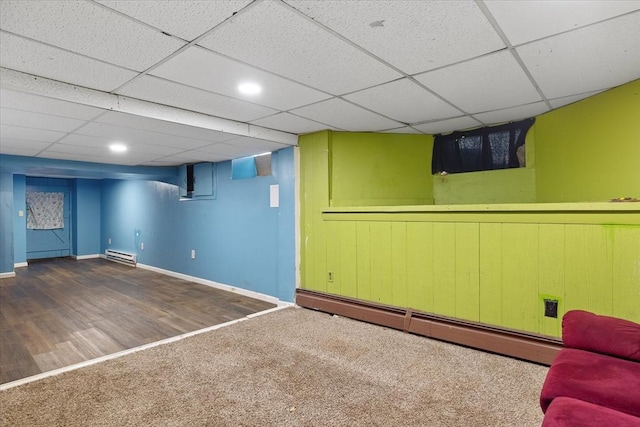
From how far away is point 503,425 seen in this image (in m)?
1.80

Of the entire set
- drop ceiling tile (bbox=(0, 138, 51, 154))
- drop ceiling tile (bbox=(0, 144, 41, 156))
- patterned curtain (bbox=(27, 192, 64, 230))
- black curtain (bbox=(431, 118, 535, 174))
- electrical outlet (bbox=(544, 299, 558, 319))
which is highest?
drop ceiling tile (bbox=(0, 144, 41, 156))

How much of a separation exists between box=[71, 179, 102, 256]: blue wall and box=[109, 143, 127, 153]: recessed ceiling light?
578 cm

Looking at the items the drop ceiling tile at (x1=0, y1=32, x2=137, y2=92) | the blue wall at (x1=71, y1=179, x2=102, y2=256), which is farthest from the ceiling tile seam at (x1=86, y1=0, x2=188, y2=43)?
the blue wall at (x1=71, y1=179, x2=102, y2=256)

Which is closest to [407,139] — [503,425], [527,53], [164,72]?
[527,53]

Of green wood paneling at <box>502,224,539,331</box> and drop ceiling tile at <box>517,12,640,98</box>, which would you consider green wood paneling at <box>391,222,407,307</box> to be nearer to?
green wood paneling at <box>502,224,539,331</box>

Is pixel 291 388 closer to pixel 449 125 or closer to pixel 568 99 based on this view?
pixel 449 125

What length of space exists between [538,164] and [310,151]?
242 centimetres

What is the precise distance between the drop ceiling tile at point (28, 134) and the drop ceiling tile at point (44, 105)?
2.62 ft

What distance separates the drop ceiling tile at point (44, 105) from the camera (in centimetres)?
240

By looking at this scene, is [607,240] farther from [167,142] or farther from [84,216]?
[84,216]

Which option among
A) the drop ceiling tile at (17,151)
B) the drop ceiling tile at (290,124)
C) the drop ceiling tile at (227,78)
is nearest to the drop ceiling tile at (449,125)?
Result: the drop ceiling tile at (290,124)

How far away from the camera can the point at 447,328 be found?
296cm

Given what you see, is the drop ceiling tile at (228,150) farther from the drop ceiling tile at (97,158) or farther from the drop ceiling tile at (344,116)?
the drop ceiling tile at (344,116)

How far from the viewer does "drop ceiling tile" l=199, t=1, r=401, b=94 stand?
161 cm
